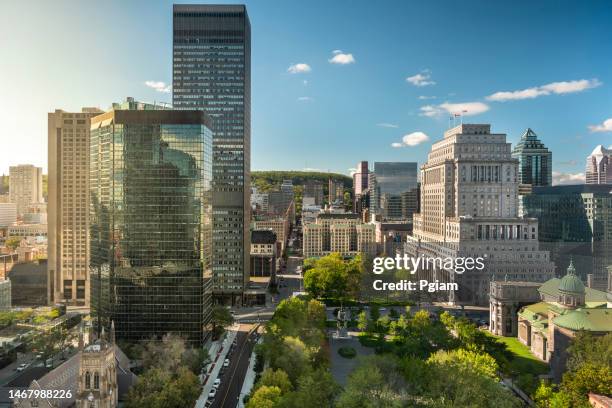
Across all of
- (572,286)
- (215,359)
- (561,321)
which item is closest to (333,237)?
(215,359)

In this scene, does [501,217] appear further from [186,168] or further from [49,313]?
[49,313]

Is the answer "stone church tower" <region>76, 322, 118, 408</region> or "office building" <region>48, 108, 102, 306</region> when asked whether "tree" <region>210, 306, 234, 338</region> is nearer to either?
"stone church tower" <region>76, 322, 118, 408</region>

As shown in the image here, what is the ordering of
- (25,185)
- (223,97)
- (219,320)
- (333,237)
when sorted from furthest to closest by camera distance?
(333,237)
(25,185)
(223,97)
(219,320)

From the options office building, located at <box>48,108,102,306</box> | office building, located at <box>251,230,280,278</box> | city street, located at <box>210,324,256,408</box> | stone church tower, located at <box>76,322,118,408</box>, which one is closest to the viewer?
stone church tower, located at <box>76,322,118,408</box>

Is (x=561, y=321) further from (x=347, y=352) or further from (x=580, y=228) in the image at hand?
(x=580, y=228)

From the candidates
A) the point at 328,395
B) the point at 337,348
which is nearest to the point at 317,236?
the point at 337,348

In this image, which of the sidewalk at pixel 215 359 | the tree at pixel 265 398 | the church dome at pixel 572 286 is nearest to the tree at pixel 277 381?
the tree at pixel 265 398

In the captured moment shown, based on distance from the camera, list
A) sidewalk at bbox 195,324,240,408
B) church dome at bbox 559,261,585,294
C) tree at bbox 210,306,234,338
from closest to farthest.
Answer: sidewalk at bbox 195,324,240,408 < church dome at bbox 559,261,585,294 < tree at bbox 210,306,234,338

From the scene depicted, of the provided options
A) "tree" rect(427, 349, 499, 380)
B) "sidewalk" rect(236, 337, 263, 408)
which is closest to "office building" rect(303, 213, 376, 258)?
"sidewalk" rect(236, 337, 263, 408)
